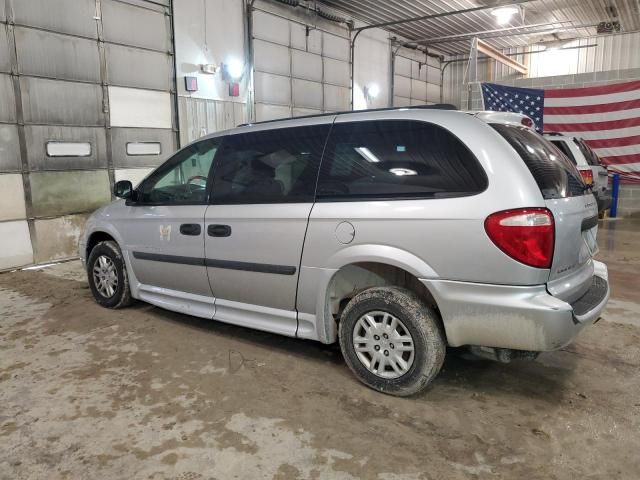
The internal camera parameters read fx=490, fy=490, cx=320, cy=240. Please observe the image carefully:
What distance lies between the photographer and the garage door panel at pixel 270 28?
32.0 feet

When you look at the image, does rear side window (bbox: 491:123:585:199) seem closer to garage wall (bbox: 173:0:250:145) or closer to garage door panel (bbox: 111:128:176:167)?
garage door panel (bbox: 111:128:176:167)

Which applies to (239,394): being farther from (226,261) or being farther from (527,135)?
(527,135)

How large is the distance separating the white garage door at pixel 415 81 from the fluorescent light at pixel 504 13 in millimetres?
3069

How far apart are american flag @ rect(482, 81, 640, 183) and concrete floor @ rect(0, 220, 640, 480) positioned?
752 centimetres

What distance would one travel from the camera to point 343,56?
12.4 meters

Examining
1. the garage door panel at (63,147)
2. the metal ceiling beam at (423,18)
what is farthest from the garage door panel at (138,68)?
the metal ceiling beam at (423,18)

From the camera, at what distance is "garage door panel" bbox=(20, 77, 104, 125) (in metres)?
6.46

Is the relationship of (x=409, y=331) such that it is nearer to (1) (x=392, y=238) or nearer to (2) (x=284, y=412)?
(1) (x=392, y=238)

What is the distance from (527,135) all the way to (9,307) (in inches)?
188

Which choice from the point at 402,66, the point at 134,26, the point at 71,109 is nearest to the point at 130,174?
the point at 71,109

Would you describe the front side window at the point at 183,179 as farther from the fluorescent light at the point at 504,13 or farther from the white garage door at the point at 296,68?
the fluorescent light at the point at 504,13

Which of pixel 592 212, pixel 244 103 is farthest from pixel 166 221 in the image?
pixel 244 103

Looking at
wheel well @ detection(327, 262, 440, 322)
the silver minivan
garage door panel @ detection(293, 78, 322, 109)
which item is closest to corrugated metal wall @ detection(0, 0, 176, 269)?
garage door panel @ detection(293, 78, 322, 109)

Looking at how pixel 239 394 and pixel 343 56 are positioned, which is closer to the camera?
pixel 239 394
